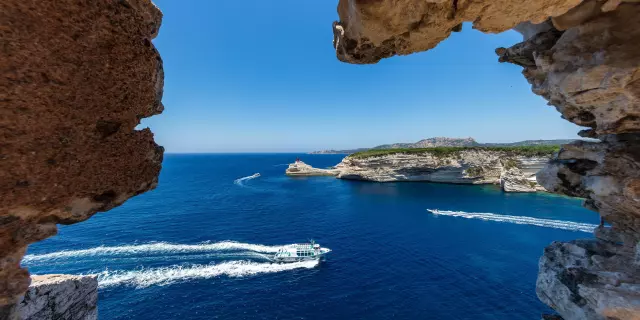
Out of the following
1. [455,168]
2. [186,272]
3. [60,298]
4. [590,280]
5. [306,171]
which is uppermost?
[455,168]

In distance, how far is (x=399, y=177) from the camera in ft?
254

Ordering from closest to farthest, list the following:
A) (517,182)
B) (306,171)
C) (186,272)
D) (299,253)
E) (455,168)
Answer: (186,272)
(299,253)
(517,182)
(455,168)
(306,171)

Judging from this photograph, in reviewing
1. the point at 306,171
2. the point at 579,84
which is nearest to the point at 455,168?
the point at 306,171

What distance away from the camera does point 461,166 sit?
2746 inches

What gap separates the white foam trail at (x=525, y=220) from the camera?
34156mm

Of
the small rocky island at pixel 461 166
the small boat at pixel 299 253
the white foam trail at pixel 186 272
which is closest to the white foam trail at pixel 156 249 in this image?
the small boat at pixel 299 253

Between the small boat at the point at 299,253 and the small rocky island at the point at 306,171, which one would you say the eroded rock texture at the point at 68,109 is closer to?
the small boat at the point at 299,253

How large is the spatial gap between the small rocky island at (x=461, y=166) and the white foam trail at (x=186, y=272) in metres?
57.4

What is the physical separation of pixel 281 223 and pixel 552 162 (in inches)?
1311

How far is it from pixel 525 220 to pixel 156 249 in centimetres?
5150

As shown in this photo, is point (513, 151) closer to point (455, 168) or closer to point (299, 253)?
point (455, 168)

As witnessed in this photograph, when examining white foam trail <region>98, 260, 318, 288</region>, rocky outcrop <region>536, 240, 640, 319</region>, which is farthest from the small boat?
rocky outcrop <region>536, 240, 640, 319</region>

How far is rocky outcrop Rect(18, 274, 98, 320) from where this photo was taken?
8.55 meters

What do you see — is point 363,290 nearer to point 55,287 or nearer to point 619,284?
point 619,284
